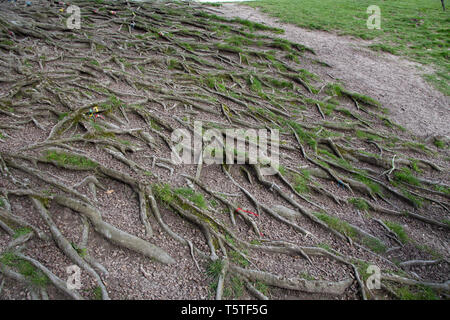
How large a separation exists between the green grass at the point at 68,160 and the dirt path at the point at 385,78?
903 cm

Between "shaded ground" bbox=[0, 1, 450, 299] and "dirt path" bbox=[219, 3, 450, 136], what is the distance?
2.93 ft

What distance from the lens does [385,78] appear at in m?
11.8

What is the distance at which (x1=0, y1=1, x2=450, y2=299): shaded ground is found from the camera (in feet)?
12.8

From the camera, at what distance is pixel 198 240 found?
4.42m

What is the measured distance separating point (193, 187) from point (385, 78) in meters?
10.4

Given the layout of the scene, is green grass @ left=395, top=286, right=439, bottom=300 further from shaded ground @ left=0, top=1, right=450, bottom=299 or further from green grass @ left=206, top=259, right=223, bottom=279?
green grass @ left=206, top=259, right=223, bottom=279

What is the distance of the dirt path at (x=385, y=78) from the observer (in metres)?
9.44

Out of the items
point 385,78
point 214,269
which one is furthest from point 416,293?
point 385,78

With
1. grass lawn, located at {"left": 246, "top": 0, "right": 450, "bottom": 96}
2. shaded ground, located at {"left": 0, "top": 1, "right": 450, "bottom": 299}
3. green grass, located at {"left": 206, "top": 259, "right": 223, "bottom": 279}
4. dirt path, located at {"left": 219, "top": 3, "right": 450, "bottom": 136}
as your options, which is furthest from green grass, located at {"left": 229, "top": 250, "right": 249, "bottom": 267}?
grass lawn, located at {"left": 246, "top": 0, "right": 450, "bottom": 96}

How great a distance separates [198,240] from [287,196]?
6.91 feet

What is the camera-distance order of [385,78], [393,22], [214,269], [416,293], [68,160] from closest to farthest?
[214,269], [416,293], [68,160], [385,78], [393,22]

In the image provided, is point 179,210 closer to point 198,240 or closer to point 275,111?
point 198,240

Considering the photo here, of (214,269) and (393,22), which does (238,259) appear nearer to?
(214,269)
